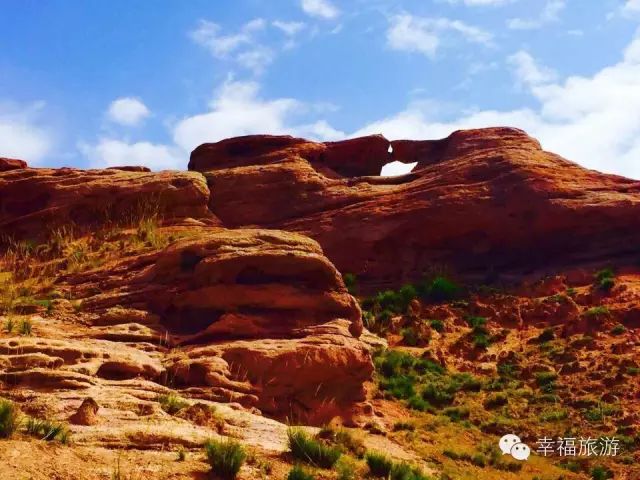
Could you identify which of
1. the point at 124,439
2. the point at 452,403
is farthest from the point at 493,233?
the point at 124,439

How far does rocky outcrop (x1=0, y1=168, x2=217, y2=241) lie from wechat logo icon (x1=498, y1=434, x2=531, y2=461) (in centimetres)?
1280

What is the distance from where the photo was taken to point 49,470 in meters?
6.60

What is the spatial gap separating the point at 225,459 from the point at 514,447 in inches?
322

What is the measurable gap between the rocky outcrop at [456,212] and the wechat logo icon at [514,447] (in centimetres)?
1284

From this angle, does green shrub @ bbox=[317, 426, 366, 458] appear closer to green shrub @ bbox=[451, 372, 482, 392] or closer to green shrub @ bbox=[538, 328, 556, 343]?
green shrub @ bbox=[451, 372, 482, 392]

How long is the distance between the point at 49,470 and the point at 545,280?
21.3m

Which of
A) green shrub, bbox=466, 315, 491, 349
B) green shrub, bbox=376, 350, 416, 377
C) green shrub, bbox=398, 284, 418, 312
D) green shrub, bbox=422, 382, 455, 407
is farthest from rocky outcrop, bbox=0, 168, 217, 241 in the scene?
green shrub, bbox=422, 382, 455, 407

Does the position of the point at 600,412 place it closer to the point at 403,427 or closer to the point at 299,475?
the point at 403,427

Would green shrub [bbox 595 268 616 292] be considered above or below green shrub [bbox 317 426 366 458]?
above

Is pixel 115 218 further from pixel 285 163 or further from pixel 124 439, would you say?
pixel 124 439

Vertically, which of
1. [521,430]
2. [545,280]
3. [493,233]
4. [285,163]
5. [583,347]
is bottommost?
[521,430]

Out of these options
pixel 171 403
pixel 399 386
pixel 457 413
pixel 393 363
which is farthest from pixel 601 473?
pixel 171 403

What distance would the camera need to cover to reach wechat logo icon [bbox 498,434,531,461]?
13.5 meters

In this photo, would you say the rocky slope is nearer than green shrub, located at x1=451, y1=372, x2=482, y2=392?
Yes
